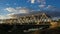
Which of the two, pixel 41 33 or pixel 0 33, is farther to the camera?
pixel 41 33

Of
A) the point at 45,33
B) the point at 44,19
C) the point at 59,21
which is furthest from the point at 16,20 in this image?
the point at 45,33

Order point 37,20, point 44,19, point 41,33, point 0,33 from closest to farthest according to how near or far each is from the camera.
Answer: point 0,33 < point 41,33 < point 37,20 < point 44,19

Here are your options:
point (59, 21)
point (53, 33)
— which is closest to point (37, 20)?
point (59, 21)

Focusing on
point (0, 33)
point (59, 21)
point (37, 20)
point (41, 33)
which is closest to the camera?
point (0, 33)

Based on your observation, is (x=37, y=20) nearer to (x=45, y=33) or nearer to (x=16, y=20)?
(x=16, y=20)

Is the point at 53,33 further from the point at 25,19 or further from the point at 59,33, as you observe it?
the point at 25,19

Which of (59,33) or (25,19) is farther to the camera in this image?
(25,19)

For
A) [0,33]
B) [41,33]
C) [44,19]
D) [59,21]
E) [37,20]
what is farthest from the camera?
[44,19]

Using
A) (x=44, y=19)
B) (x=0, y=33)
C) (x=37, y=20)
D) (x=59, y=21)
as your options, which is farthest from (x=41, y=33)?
(x=44, y=19)

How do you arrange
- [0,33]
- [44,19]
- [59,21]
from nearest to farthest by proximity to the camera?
[0,33], [59,21], [44,19]
